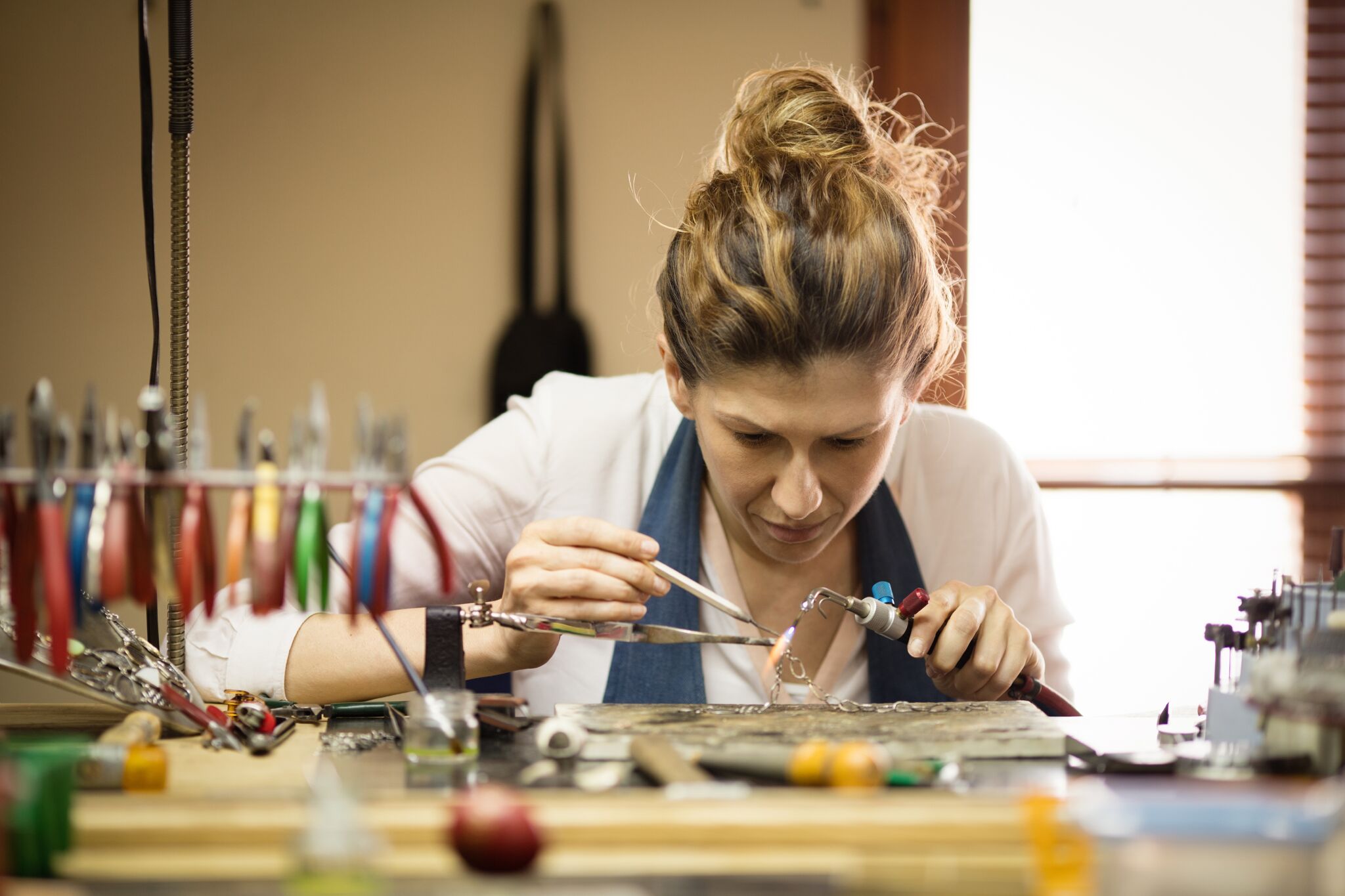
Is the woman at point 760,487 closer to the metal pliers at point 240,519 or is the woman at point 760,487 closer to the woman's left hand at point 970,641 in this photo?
the woman's left hand at point 970,641

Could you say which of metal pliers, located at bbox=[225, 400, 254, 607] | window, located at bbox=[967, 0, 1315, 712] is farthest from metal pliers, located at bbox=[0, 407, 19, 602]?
window, located at bbox=[967, 0, 1315, 712]

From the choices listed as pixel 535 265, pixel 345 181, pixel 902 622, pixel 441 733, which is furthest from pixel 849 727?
pixel 345 181

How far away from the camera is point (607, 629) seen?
1.05 meters

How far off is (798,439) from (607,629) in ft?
1.00

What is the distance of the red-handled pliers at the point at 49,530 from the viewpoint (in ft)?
2.12

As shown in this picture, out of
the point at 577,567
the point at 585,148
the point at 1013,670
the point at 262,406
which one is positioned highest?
the point at 585,148

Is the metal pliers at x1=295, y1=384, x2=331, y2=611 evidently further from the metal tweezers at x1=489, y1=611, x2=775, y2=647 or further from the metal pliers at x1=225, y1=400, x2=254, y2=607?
the metal tweezers at x1=489, y1=611, x2=775, y2=647

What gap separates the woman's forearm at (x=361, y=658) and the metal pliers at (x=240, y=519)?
1.57 feet

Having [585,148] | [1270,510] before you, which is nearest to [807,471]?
[585,148]

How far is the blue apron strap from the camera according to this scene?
142 cm

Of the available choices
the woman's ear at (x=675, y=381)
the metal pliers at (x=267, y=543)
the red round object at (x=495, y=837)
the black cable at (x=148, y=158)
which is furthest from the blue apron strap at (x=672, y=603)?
the red round object at (x=495, y=837)

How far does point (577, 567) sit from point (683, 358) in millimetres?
327

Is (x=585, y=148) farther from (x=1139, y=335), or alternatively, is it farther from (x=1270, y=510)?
(x=1270, y=510)

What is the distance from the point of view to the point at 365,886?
0.50m
